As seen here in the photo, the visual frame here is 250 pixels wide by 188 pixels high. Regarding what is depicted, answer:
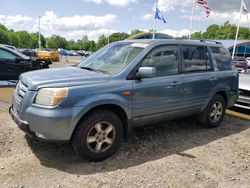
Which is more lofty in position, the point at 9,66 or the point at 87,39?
the point at 87,39

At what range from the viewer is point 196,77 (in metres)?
5.23

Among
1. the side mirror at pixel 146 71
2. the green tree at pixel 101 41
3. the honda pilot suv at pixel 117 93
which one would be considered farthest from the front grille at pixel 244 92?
the green tree at pixel 101 41

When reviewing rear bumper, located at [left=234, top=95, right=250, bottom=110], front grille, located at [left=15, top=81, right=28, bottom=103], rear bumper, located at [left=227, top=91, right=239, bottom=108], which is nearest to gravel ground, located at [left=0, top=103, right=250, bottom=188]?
front grille, located at [left=15, top=81, right=28, bottom=103]

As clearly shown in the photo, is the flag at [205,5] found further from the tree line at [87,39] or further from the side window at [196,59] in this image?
→ the tree line at [87,39]

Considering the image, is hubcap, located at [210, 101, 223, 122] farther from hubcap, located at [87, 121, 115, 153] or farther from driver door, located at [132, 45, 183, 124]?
hubcap, located at [87, 121, 115, 153]

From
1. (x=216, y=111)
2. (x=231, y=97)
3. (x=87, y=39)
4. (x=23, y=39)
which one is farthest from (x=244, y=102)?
(x=87, y=39)

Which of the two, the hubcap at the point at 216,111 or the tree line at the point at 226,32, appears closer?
the hubcap at the point at 216,111

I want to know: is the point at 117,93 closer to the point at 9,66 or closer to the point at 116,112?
the point at 116,112

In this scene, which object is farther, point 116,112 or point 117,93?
point 116,112

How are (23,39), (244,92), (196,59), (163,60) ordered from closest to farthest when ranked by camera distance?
(163,60)
(196,59)
(244,92)
(23,39)

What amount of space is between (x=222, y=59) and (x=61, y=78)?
3.82m

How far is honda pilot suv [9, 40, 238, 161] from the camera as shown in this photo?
359 centimetres

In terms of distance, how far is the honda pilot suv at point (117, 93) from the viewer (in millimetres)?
3590

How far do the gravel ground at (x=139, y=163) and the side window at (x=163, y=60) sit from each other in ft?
4.32
